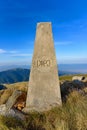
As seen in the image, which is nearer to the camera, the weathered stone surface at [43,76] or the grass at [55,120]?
the grass at [55,120]

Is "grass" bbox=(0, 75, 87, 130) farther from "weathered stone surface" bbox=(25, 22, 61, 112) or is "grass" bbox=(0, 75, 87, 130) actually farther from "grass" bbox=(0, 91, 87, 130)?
"weathered stone surface" bbox=(25, 22, 61, 112)

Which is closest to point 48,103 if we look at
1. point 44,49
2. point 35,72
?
point 35,72

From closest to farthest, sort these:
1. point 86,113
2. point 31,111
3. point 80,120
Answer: point 80,120
point 86,113
point 31,111

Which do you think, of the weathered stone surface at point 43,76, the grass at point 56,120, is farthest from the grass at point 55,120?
the weathered stone surface at point 43,76

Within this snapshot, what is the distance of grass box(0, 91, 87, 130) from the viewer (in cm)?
720

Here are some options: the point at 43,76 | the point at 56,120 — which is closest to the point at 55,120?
the point at 56,120

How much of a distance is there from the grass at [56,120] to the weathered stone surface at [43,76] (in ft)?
2.16

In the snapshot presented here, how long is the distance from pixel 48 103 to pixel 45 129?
2.84 meters

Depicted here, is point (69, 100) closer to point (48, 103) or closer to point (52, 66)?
point (48, 103)

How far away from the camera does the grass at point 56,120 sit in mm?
7195

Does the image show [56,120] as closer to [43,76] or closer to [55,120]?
[55,120]

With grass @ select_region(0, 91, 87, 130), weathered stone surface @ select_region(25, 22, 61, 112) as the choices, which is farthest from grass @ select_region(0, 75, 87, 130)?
weathered stone surface @ select_region(25, 22, 61, 112)

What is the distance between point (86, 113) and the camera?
25.7 ft

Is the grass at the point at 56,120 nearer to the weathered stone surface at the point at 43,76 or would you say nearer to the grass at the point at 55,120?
the grass at the point at 55,120
